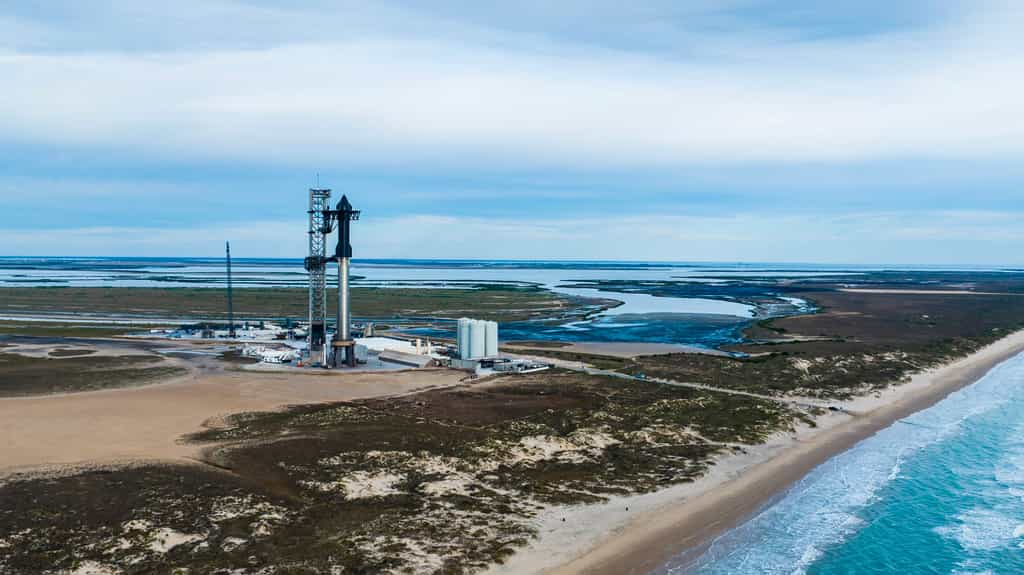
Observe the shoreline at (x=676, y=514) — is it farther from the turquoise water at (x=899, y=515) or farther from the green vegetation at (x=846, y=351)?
the green vegetation at (x=846, y=351)

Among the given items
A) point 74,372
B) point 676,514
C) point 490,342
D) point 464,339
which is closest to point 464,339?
point 464,339

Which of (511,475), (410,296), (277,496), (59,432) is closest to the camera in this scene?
(277,496)

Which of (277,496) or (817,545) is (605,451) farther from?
(277,496)

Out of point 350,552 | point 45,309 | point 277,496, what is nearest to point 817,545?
point 350,552

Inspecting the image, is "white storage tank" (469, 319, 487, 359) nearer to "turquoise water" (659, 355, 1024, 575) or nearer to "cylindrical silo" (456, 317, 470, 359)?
"cylindrical silo" (456, 317, 470, 359)

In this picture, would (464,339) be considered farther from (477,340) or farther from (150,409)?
(150,409)

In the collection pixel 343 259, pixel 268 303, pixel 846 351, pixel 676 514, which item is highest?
pixel 343 259
